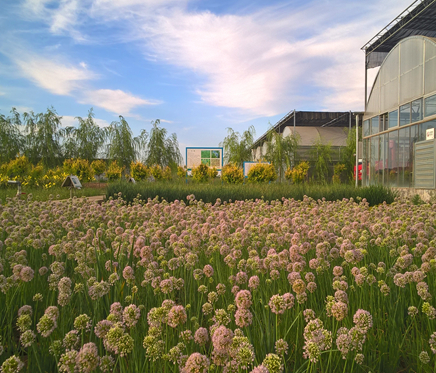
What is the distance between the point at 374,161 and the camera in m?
20.8

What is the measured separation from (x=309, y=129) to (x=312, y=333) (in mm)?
40181

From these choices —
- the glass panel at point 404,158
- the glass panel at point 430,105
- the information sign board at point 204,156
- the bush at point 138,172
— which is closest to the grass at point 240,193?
the glass panel at point 404,158

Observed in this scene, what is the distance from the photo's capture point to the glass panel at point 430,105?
14586mm

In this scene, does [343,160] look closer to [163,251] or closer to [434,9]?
[434,9]

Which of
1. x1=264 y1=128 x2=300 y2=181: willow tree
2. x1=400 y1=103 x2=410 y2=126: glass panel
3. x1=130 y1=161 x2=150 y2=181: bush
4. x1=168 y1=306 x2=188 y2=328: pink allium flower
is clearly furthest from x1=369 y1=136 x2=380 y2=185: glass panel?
x1=168 y1=306 x2=188 y2=328: pink allium flower

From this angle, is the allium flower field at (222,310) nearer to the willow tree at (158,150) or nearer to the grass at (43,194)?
the grass at (43,194)

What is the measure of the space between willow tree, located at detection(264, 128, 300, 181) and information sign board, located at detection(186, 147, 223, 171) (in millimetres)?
7111

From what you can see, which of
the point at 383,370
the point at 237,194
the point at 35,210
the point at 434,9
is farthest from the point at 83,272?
the point at 434,9

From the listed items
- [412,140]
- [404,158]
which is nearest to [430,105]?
[412,140]

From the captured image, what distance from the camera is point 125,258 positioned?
122 inches

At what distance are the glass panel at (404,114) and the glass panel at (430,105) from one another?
1.66m

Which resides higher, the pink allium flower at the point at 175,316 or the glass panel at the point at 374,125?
the glass panel at the point at 374,125

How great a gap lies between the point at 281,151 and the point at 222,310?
103ft

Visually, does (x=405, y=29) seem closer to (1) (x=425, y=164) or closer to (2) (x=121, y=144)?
(1) (x=425, y=164)
